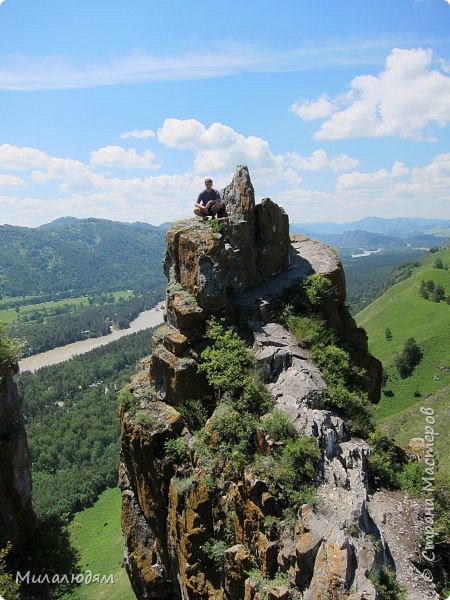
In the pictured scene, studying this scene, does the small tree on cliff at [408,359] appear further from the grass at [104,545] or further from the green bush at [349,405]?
the green bush at [349,405]

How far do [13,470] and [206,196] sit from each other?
646 inches

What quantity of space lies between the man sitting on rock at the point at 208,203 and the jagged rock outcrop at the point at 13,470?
1248 cm

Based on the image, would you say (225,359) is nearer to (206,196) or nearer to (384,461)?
(384,461)

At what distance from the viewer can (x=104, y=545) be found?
223 ft

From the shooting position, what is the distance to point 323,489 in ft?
36.4

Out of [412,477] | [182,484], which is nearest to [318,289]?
[412,477]

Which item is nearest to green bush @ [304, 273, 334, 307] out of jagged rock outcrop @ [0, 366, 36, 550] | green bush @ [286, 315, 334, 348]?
green bush @ [286, 315, 334, 348]

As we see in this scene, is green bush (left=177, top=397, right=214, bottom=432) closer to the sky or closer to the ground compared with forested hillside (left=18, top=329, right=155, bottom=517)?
closer to the sky

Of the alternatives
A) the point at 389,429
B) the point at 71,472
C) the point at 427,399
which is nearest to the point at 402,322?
the point at 427,399

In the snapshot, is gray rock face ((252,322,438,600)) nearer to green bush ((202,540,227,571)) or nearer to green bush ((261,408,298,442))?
green bush ((261,408,298,442))

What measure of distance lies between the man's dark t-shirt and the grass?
34.6 m

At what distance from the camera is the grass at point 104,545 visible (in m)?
50.1

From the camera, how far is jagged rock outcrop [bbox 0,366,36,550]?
69.1 ft

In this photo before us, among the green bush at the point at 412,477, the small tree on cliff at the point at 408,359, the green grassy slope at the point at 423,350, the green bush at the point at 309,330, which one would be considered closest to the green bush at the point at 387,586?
the green bush at the point at 412,477
